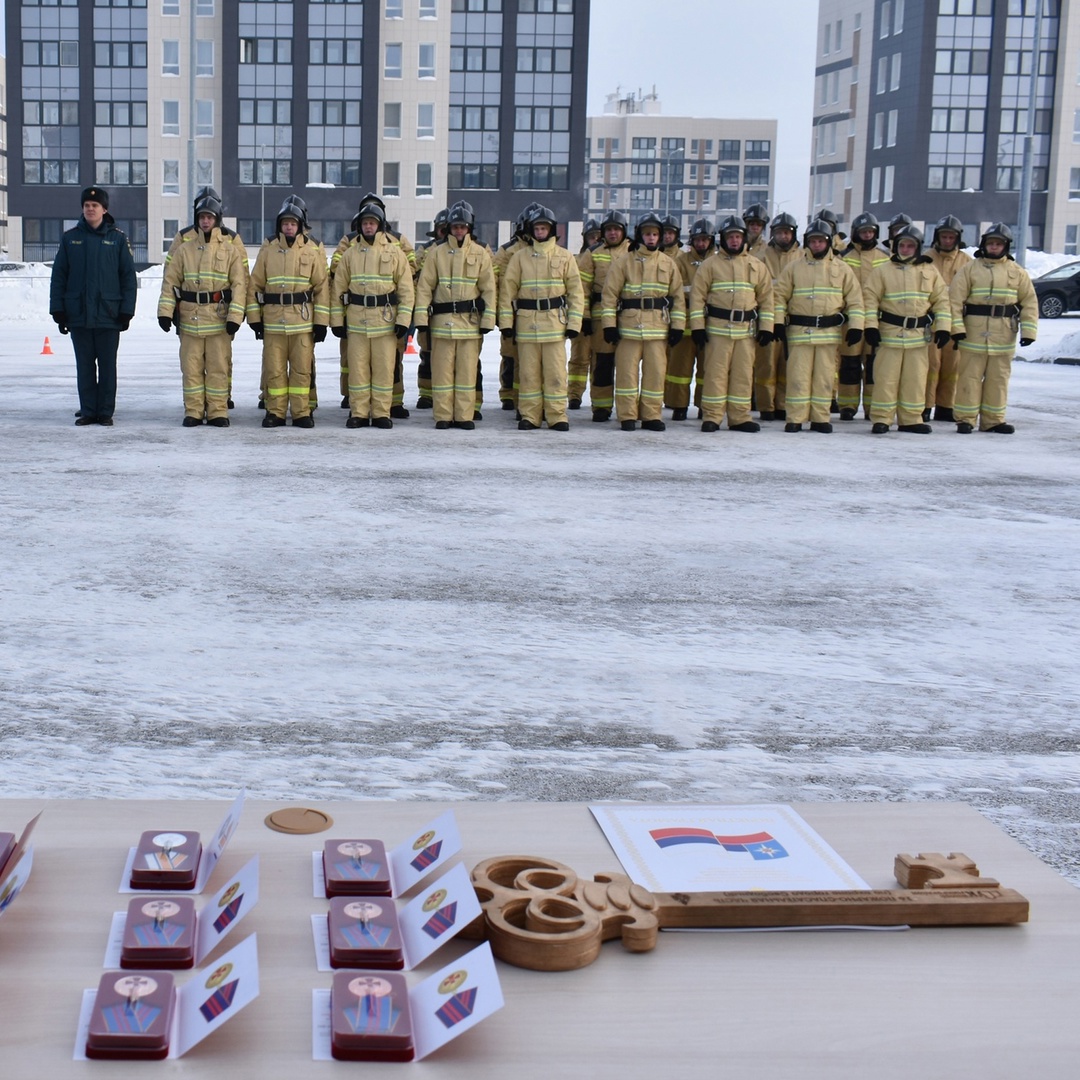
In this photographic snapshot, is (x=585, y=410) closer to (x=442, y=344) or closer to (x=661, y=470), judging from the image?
(x=442, y=344)

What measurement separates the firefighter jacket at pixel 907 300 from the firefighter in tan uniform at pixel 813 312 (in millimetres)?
181

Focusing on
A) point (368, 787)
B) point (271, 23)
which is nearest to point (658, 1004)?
point (368, 787)

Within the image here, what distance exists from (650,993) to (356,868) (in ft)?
1.38

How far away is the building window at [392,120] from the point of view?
68125mm

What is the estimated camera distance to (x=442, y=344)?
13062mm

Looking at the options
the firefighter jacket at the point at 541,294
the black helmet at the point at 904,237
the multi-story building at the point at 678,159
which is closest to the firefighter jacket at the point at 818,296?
the black helmet at the point at 904,237

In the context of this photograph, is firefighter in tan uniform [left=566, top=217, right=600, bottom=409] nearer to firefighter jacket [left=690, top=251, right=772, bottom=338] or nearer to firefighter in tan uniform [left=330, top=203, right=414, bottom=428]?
firefighter jacket [left=690, top=251, right=772, bottom=338]

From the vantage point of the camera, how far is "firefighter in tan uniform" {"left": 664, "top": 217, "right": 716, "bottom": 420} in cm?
1471

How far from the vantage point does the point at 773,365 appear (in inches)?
595

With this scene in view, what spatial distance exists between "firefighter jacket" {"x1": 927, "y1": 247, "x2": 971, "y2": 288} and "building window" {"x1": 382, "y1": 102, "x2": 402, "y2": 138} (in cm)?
5688

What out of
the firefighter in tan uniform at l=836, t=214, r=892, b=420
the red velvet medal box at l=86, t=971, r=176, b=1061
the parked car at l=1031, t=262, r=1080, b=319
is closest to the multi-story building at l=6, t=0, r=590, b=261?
the parked car at l=1031, t=262, r=1080, b=319

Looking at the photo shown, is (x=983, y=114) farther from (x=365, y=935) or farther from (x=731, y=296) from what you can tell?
(x=365, y=935)

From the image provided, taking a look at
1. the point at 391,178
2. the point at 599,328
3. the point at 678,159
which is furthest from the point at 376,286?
the point at 678,159

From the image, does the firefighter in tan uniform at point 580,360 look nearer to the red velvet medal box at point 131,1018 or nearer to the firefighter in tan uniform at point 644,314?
the firefighter in tan uniform at point 644,314
